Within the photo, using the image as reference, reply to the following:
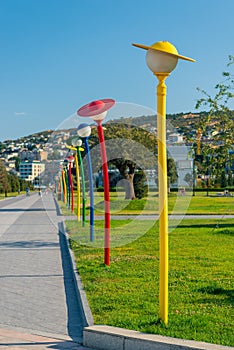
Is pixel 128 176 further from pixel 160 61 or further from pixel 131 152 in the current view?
pixel 160 61

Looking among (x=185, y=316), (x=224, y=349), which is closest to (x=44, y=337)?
(x=185, y=316)

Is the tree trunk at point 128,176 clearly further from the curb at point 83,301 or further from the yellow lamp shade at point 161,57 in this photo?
the yellow lamp shade at point 161,57

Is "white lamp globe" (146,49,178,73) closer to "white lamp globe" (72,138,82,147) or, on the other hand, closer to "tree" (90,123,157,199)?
"white lamp globe" (72,138,82,147)

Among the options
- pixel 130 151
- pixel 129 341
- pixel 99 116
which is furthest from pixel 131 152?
pixel 129 341

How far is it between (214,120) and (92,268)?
8623 mm

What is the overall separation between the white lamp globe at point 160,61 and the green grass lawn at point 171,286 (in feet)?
8.23

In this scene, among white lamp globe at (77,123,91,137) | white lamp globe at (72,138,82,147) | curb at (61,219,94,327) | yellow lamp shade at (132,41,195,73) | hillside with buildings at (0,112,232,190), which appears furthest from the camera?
white lamp globe at (72,138,82,147)

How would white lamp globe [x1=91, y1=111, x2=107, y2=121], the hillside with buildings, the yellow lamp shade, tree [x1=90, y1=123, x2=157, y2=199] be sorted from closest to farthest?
the yellow lamp shade → white lamp globe [x1=91, y1=111, x2=107, y2=121] → the hillside with buildings → tree [x1=90, y1=123, x2=157, y2=199]

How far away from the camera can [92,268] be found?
9.35m

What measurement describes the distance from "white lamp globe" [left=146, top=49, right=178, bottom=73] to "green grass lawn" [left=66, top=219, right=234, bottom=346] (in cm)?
251

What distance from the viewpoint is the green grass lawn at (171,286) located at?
220 inches

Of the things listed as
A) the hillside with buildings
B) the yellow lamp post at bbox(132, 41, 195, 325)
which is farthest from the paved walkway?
the hillside with buildings

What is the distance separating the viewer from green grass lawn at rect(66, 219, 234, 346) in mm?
5590

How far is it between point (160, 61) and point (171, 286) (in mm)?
3460
